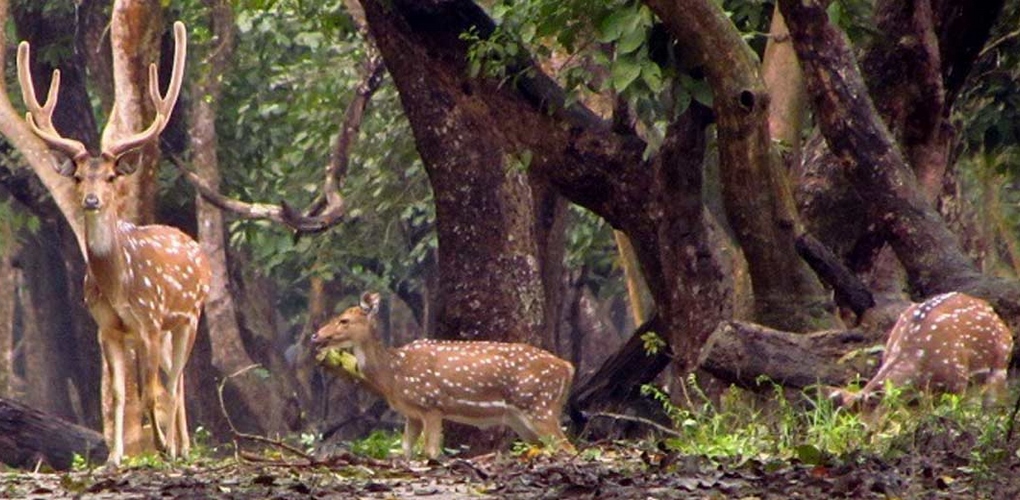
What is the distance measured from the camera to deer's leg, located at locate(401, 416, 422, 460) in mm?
13805

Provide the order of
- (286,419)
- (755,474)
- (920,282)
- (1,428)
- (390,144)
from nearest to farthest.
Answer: (755,474)
(920,282)
(1,428)
(390,144)
(286,419)

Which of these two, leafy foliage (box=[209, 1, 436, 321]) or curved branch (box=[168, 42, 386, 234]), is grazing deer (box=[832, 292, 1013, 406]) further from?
leafy foliage (box=[209, 1, 436, 321])

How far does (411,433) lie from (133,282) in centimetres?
270

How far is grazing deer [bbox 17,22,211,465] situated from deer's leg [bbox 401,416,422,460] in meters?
1.40

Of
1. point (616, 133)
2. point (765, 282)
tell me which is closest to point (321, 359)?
point (616, 133)

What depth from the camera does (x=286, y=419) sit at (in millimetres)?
24438

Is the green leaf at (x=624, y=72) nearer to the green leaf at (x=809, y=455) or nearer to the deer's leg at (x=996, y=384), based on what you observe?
the deer's leg at (x=996, y=384)

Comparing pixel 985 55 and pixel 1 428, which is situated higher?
pixel 985 55

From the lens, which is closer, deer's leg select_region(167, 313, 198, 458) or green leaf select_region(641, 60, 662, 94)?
green leaf select_region(641, 60, 662, 94)

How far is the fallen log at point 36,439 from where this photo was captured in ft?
48.6

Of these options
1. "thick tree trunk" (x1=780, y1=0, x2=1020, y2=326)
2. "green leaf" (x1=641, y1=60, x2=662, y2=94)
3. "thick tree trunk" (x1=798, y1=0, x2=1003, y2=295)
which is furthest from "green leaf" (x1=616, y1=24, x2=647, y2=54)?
"thick tree trunk" (x1=798, y1=0, x2=1003, y2=295)

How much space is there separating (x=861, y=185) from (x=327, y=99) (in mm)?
10618

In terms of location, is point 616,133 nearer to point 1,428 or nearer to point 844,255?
point 844,255

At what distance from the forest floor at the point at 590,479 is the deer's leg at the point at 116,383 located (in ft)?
7.69
